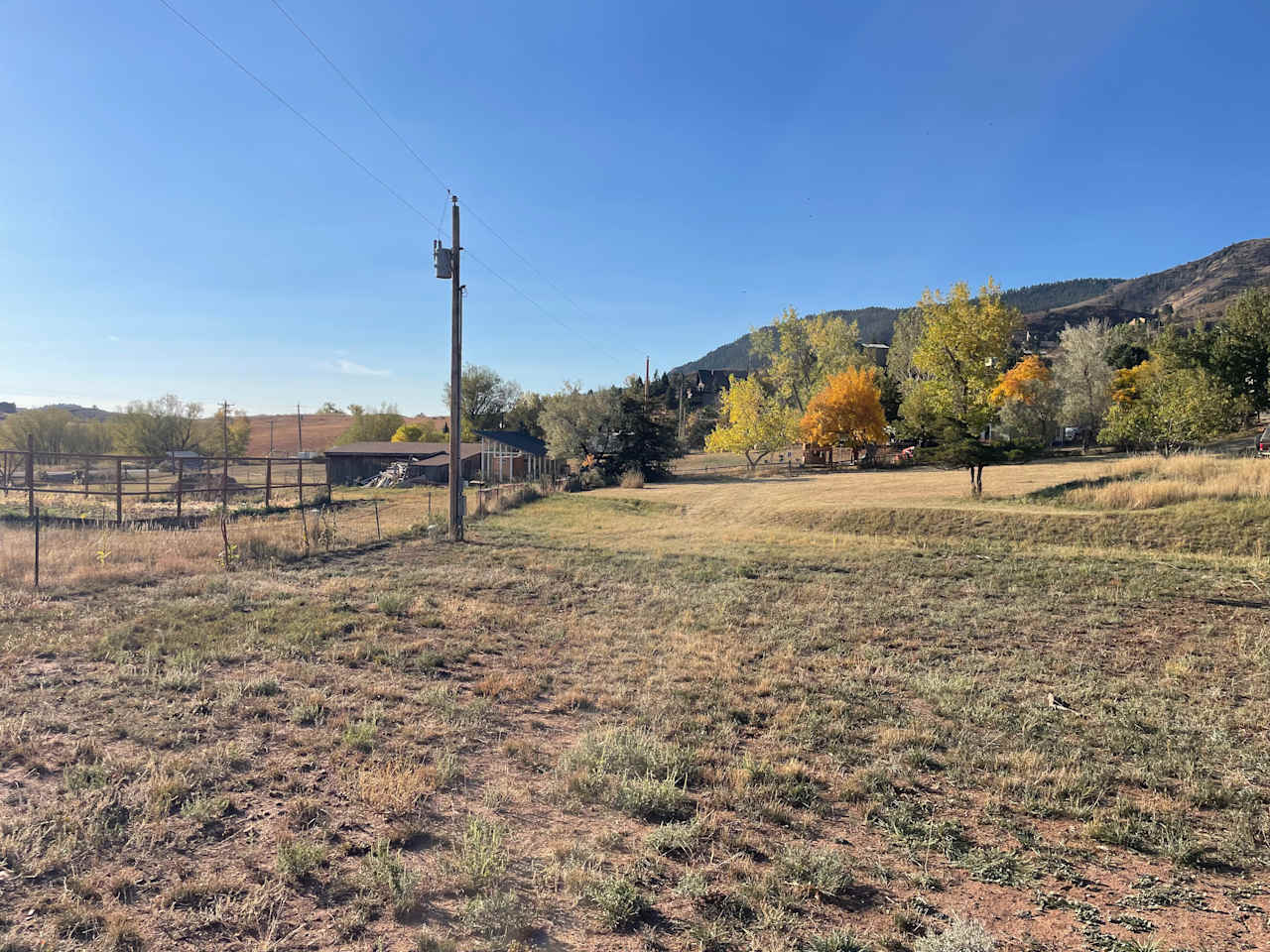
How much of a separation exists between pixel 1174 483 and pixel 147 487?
38403 millimetres

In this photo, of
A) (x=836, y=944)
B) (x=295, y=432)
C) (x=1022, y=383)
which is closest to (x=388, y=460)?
(x=1022, y=383)

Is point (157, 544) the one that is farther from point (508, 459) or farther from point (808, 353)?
point (808, 353)

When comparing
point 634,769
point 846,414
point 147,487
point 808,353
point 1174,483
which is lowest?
point 634,769

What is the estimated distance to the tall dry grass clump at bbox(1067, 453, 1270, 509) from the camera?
1886cm

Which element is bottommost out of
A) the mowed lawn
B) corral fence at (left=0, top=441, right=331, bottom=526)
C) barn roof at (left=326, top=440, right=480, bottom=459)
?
the mowed lawn

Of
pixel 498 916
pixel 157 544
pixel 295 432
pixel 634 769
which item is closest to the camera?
pixel 498 916

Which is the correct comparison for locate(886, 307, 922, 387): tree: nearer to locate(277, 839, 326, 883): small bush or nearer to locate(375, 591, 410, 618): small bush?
locate(375, 591, 410, 618): small bush

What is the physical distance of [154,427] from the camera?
66250mm

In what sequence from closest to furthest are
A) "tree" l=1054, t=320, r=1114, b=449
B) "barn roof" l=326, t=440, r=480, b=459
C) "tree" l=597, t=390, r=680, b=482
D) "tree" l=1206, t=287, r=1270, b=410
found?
1. "tree" l=1206, t=287, r=1270, b=410
2. "tree" l=1054, t=320, r=1114, b=449
3. "tree" l=597, t=390, r=680, b=482
4. "barn roof" l=326, t=440, r=480, b=459

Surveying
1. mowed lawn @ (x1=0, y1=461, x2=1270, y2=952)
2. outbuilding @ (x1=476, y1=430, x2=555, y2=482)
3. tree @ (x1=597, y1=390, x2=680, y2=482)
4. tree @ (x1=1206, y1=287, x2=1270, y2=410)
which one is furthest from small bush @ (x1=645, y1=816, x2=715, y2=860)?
tree @ (x1=1206, y1=287, x2=1270, y2=410)

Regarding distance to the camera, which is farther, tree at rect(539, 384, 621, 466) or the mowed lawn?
tree at rect(539, 384, 621, 466)

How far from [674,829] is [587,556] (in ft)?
41.5

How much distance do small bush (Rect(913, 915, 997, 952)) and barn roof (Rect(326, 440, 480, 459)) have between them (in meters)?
51.3

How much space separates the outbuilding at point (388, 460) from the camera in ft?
170
